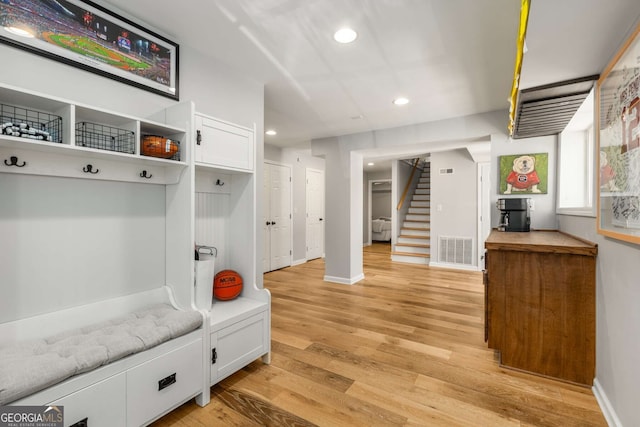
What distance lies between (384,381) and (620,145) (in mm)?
1922

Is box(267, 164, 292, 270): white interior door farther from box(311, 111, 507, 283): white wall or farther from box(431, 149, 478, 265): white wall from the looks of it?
box(431, 149, 478, 265): white wall

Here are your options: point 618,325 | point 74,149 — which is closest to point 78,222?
point 74,149

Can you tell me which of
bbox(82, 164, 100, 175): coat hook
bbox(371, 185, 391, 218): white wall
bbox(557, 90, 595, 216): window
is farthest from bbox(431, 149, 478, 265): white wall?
bbox(82, 164, 100, 175): coat hook

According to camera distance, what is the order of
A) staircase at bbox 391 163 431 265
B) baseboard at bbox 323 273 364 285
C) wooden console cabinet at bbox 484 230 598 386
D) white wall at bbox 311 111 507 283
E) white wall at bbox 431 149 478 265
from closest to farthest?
wooden console cabinet at bbox 484 230 598 386, white wall at bbox 311 111 507 283, baseboard at bbox 323 273 364 285, white wall at bbox 431 149 478 265, staircase at bbox 391 163 431 265

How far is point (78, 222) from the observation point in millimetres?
1739

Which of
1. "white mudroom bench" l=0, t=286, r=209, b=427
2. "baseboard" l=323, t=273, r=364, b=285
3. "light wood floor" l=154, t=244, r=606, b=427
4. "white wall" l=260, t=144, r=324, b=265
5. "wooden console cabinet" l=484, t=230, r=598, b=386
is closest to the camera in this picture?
"white mudroom bench" l=0, t=286, r=209, b=427

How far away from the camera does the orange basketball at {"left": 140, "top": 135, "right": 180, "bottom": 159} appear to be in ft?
5.91

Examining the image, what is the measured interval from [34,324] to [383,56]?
2838 mm

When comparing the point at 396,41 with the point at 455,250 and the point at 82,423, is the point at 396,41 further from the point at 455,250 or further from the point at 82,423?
the point at 455,250

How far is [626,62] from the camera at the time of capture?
1.45 m

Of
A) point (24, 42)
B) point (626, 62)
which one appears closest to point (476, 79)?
point (626, 62)

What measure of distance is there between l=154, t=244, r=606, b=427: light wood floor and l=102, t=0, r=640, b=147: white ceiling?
84.3 inches

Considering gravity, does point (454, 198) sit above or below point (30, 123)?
below

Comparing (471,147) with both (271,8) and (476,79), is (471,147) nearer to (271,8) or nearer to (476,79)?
(476,79)
